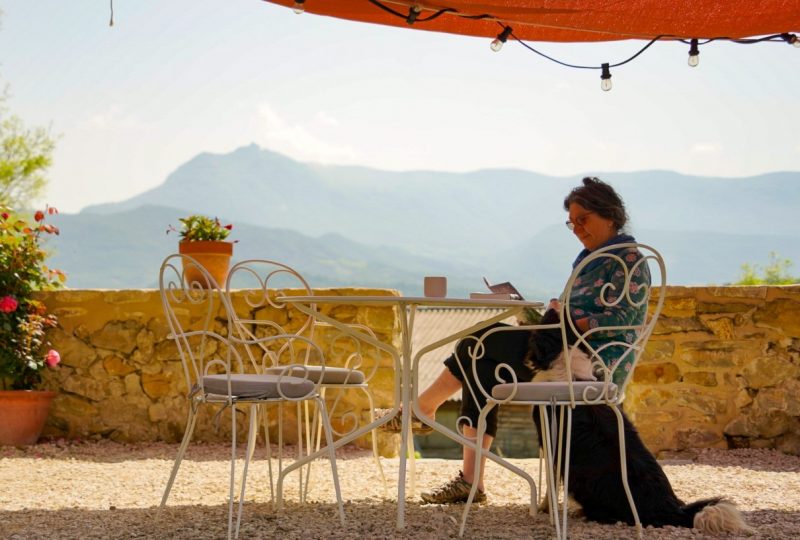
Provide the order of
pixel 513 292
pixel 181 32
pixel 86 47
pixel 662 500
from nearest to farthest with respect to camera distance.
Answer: pixel 662 500 < pixel 513 292 < pixel 181 32 < pixel 86 47

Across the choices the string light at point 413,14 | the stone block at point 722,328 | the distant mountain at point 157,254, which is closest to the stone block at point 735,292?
the stone block at point 722,328

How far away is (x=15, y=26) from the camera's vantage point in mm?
62969

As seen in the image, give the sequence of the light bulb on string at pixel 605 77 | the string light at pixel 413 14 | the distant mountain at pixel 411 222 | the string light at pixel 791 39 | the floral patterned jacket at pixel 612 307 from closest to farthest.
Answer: the floral patterned jacket at pixel 612 307 < the string light at pixel 413 14 < the string light at pixel 791 39 < the light bulb on string at pixel 605 77 < the distant mountain at pixel 411 222

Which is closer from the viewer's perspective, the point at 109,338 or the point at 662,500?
the point at 662,500

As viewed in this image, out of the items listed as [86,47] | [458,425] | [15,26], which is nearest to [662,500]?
[458,425]

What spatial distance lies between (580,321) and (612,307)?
112 millimetres

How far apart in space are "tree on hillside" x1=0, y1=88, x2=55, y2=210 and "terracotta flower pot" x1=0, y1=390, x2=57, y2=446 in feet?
50.1

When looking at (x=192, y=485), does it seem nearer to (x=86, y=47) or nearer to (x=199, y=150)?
(x=86, y=47)

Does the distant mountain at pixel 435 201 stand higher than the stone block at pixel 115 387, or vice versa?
the distant mountain at pixel 435 201

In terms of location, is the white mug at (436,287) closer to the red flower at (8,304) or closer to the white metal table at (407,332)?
the white metal table at (407,332)

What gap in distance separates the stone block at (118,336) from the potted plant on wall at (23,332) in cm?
25

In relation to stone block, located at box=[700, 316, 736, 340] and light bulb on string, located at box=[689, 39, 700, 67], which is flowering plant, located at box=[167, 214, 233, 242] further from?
stone block, located at box=[700, 316, 736, 340]

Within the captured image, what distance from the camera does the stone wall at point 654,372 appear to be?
15.6 ft

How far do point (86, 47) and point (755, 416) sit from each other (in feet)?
287
